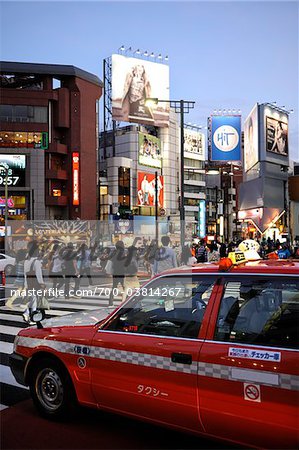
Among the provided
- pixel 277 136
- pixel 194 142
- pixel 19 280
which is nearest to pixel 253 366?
pixel 19 280

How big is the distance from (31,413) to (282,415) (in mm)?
2742

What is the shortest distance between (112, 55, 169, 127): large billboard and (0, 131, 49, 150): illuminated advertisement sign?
11.9 m

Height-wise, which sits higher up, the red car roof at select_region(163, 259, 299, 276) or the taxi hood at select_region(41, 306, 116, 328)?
the red car roof at select_region(163, 259, 299, 276)

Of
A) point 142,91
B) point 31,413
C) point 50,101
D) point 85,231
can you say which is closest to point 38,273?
point 31,413

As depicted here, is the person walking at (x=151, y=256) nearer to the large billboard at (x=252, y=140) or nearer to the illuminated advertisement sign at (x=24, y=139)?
the large billboard at (x=252, y=140)

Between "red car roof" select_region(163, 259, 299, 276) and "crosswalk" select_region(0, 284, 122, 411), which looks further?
"crosswalk" select_region(0, 284, 122, 411)

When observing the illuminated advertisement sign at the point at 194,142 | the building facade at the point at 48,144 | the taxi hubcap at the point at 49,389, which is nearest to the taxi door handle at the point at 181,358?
the taxi hubcap at the point at 49,389

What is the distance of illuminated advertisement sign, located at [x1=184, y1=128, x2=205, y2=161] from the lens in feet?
245

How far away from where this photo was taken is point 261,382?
2.98 m

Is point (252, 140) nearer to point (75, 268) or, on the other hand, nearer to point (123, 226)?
point (75, 268)

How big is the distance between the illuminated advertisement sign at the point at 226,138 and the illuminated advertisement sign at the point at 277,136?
52.2 ft

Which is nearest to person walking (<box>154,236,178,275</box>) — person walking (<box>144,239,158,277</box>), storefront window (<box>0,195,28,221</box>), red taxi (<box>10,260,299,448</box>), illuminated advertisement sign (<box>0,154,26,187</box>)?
person walking (<box>144,239,158,277</box>)

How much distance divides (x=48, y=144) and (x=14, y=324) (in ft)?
128

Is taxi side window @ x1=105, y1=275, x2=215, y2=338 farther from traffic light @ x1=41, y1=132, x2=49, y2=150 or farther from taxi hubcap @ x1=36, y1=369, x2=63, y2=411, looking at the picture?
traffic light @ x1=41, y1=132, x2=49, y2=150
